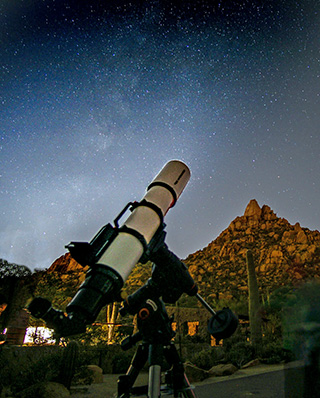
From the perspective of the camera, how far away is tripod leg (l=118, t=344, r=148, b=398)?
7.16 feet

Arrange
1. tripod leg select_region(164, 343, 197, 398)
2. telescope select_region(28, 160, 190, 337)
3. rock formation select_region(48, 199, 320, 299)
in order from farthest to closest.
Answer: rock formation select_region(48, 199, 320, 299) → tripod leg select_region(164, 343, 197, 398) → telescope select_region(28, 160, 190, 337)

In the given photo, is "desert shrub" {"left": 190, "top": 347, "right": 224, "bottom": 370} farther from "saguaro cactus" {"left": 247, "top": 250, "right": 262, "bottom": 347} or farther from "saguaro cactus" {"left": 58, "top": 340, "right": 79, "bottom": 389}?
"saguaro cactus" {"left": 58, "top": 340, "right": 79, "bottom": 389}

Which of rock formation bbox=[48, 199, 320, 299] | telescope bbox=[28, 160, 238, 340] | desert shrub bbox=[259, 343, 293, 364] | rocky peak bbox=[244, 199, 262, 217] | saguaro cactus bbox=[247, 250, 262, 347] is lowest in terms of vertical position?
desert shrub bbox=[259, 343, 293, 364]

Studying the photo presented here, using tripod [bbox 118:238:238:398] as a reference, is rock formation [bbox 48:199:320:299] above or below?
above

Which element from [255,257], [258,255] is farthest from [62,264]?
[258,255]

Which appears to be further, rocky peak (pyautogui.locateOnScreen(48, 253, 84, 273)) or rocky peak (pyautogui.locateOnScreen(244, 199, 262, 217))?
rocky peak (pyautogui.locateOnScreen(48, 253, 84, 273))

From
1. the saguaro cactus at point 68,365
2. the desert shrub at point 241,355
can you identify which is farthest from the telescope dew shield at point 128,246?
the desert shrub at point 241,355

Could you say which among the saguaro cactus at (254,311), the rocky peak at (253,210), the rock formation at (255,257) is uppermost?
the rocky peak at (253,210)

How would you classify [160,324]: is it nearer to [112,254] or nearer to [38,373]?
[112,254]

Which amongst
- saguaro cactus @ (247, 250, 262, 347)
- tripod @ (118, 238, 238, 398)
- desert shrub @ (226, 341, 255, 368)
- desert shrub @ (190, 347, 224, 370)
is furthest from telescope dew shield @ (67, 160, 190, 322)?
saguaro cactus @ (247, 250, 262, 347)

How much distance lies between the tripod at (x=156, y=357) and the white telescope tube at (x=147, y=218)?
0.66 m

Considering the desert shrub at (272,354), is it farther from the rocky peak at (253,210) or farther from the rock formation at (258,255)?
the rocky peak at (253,210)

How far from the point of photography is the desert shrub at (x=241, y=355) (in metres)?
11.5

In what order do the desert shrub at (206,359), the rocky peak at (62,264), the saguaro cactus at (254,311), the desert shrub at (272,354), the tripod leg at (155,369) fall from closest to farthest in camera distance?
the tripod leg at (155,369)
the desert shrub at (206,359)
the desert shrub at (272,354)
the saguaro cactus at (254,311)
the rocky peak at (62,264)
